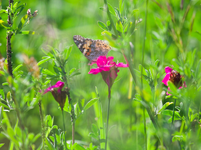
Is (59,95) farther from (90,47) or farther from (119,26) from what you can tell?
(90,47)

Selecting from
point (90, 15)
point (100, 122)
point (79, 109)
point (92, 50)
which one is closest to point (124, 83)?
point (92, 50)

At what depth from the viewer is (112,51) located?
173cm

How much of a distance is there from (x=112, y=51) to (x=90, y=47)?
55cm

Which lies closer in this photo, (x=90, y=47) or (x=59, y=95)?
(x=59, y=95)

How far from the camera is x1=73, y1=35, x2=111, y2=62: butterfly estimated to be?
1142 mm

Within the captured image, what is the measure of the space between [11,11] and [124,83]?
47.5 inches

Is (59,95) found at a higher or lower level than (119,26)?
lower

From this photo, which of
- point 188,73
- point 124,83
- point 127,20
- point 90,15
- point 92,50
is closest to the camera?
point 188,73

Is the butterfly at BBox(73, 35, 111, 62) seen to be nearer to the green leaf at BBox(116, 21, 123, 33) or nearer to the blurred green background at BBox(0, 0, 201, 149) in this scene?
the blurred green background at BBox(0, 0, 201, 149)

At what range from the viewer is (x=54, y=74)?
70cm

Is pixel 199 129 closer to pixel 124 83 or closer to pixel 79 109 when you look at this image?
pixel 79 109

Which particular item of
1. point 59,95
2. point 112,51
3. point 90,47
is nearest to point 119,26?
point 59,95

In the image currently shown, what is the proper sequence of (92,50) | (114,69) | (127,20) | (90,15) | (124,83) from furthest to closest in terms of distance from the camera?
(90,15), (124,83), (92,50), (114,69), (127,20)

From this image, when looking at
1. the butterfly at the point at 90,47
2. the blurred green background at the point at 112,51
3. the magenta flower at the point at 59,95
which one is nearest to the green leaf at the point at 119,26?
the blurred green background at the point at 112,51
